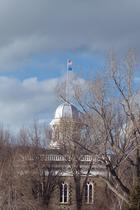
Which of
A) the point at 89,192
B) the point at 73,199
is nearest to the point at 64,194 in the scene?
the point at 73,199

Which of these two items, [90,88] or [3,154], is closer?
[90,88]

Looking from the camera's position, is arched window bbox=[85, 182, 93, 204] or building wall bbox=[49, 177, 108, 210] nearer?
building wall bbox=[49, 177, 108, 210]

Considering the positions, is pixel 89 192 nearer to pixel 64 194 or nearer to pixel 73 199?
pixel 73 199

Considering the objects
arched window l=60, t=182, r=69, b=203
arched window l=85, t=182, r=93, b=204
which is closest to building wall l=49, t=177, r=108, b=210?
arched window l=60, t=182, r=69, b=203

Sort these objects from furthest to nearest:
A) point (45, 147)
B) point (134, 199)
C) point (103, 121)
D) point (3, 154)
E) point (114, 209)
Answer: point (45, 147)
point (3, 154)
point (114, 209)
point (103, 121)
point (134, 199)

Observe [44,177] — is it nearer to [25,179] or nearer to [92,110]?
[25,179]

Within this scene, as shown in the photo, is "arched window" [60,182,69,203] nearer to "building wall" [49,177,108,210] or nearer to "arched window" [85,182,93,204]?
"building wall" [49,177,108,210]

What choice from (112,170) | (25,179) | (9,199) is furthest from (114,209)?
(9,199)

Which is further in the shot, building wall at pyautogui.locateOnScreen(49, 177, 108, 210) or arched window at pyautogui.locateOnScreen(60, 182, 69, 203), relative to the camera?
arched window at pyautogui.locateOnScreen(60, 182, 69, 203)

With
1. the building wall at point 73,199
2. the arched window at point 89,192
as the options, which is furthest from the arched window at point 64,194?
the arched window at point 89,192

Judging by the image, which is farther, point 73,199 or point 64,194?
point 64,194

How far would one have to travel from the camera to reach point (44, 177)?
237 feet

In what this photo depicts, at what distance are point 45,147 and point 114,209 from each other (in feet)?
44.1

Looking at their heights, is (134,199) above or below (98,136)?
below
